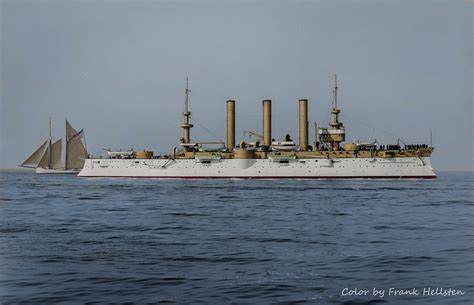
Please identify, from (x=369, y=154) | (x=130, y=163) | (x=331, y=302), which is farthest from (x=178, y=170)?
(x=331, y=302)

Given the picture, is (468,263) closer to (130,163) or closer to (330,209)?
(330,209)

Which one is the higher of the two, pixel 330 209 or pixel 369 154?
pixel 369 154

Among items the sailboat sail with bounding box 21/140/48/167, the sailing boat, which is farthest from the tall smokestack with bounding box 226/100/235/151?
the sailboat sail with bounding box 21/140/48/167

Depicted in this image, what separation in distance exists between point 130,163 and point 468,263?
6236 cm

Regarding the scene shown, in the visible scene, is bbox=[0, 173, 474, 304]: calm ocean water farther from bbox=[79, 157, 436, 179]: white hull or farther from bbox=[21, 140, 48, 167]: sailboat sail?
bbox=[21, 140, 48, 167]: sailboat sail

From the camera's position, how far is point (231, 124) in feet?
241

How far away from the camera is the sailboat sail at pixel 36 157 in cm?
11244

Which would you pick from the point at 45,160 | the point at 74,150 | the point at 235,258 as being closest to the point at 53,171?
the point at 45,160

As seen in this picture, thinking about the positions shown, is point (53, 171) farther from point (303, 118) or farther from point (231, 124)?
point (303, 118)

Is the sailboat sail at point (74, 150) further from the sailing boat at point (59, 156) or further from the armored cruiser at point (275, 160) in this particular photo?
the armored cruiser at point (275, 160)

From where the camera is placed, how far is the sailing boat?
11188 centimetres

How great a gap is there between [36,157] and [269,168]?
71713 millimetres

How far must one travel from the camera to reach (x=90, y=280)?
378 inches

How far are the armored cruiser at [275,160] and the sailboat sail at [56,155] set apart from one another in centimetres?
4771
